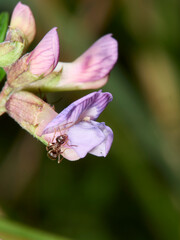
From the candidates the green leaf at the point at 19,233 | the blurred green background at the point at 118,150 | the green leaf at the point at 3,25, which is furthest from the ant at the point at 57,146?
the blurred green background at the point at 118,150

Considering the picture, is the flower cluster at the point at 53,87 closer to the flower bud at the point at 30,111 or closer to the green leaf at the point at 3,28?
the flower bud at the point at 30,111

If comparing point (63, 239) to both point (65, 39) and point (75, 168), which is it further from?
point (65, 39)

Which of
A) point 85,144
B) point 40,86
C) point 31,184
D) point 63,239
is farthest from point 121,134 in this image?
point 85,144

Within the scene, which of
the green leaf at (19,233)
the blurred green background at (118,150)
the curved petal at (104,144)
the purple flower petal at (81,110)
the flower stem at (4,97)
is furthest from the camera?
the blurred green background at (118,150)

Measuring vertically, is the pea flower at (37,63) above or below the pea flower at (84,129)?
above

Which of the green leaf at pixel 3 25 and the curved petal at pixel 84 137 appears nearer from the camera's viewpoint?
the curved petal at pixel 84 137

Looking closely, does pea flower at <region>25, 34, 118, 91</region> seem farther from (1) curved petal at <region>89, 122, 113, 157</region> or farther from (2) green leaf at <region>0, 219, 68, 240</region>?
(2) green leaf at <region>0, 219, 68, 240</region>

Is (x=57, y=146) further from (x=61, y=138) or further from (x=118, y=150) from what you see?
(x=118, y=150)
